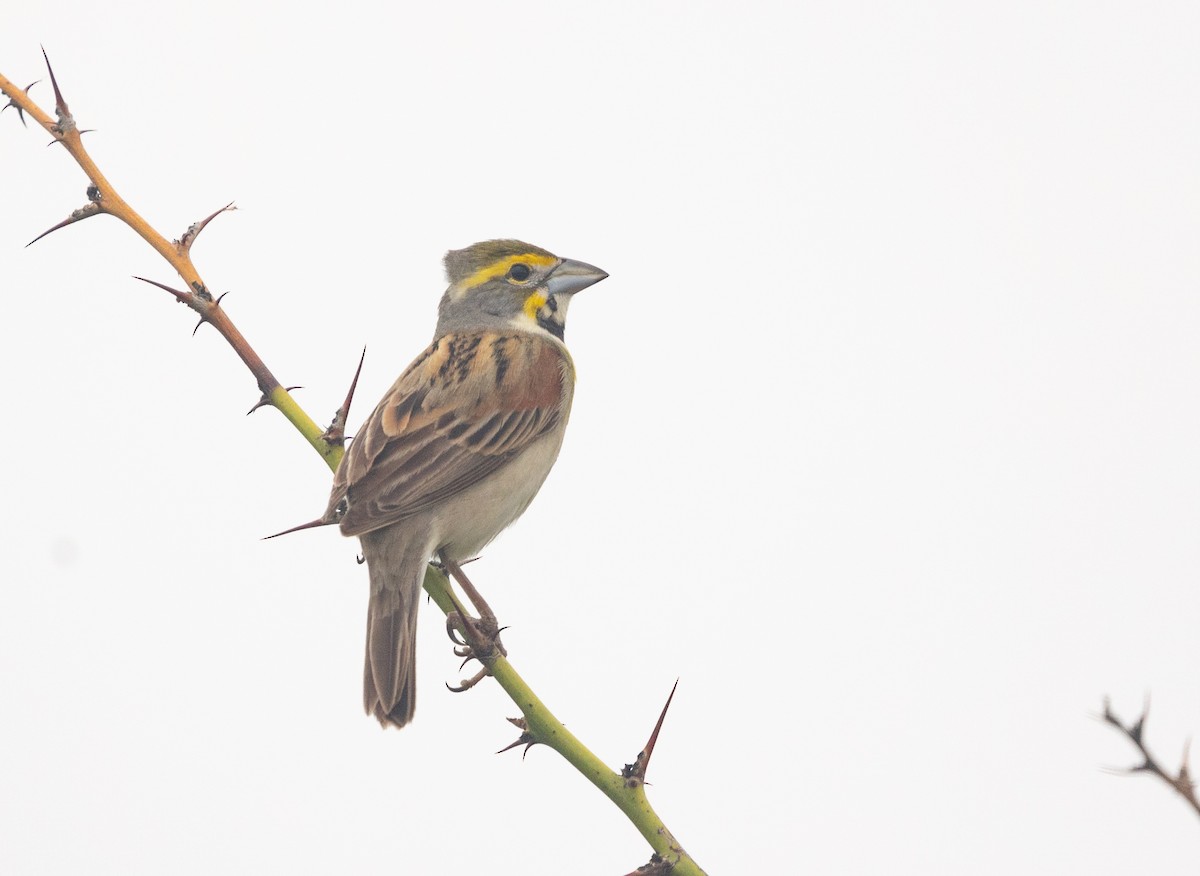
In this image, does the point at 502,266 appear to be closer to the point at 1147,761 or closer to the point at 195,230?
the point at 195,230

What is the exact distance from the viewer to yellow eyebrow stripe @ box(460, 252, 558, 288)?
6.97m

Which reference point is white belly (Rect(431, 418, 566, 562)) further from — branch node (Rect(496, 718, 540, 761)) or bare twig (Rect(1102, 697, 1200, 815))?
bare twig (Rect(1102, 697, 1200, 815))

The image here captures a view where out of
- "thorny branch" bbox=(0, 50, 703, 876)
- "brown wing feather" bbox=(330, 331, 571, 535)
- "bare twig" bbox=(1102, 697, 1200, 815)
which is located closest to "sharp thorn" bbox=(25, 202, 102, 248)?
"thorny branch" bbox=(0, 50, 703, 876)

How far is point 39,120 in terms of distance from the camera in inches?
151

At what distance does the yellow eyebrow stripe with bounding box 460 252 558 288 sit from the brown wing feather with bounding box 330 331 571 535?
1.19ft

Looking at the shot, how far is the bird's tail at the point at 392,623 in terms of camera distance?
4.79 m

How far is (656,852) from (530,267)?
13.5 feet

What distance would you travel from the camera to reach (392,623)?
5086 mm

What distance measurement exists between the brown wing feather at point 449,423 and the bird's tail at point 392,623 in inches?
6.4

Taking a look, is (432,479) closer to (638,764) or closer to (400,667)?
(400,667)

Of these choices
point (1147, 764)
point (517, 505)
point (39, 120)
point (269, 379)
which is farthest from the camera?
point (517, 505)

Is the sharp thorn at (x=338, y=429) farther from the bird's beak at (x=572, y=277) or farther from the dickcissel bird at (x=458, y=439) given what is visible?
the bird's beak at (x=572, y=277)

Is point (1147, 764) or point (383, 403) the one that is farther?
point (383, 403)

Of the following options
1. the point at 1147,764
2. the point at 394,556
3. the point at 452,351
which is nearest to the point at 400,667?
the point at 394,556
